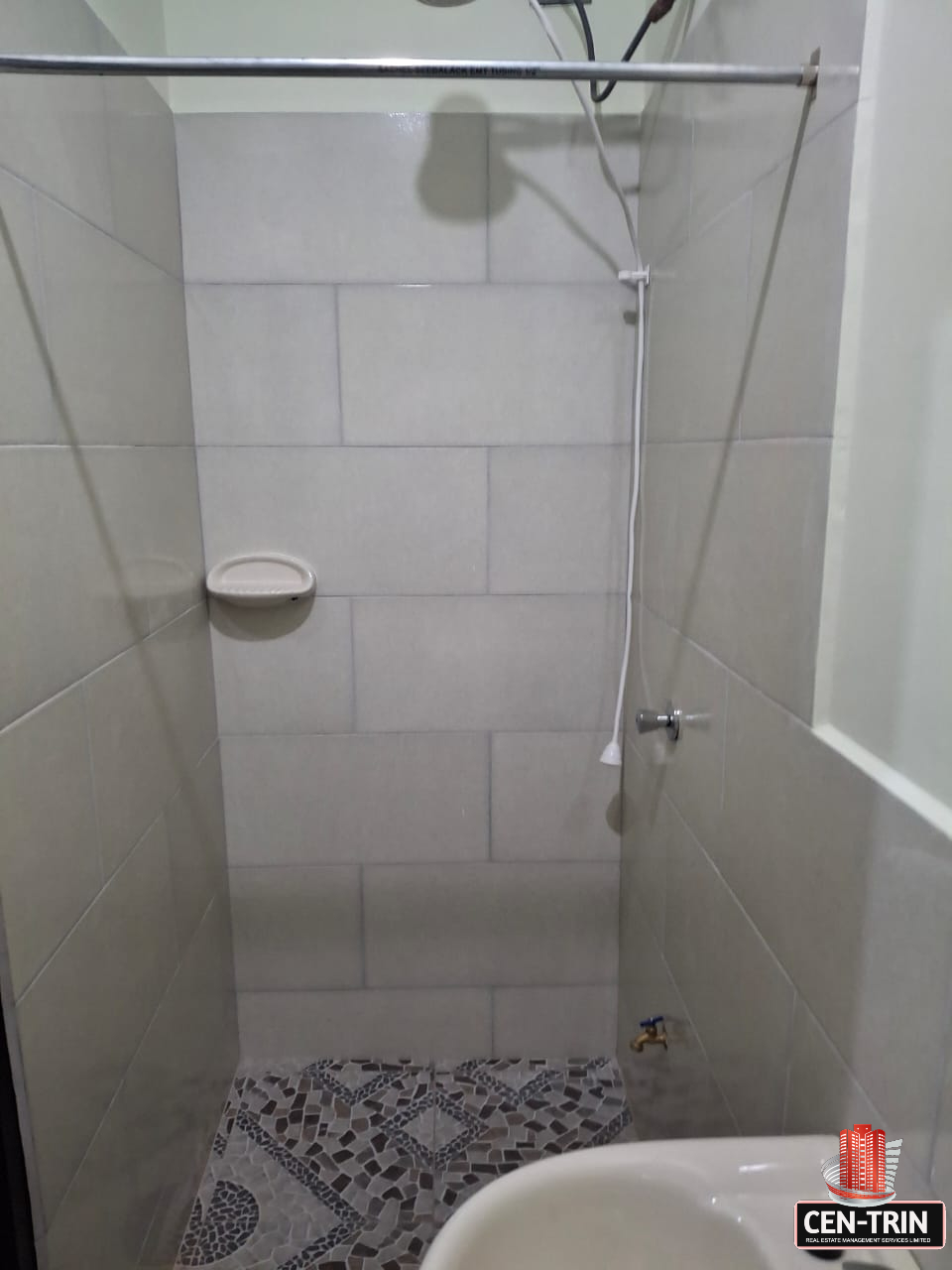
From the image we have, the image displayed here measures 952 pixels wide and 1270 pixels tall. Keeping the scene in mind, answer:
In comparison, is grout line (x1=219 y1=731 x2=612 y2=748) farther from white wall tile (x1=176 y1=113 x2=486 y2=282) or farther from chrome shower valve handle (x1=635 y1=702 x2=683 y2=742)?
white wall tile (x1=176 y1=113 x2=486 y2=282)

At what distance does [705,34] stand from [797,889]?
122 cm

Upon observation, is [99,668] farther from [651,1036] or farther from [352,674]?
[651,1036]

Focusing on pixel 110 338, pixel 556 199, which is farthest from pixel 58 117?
pixel 556 199

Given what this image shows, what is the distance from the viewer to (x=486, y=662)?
5.82 feet

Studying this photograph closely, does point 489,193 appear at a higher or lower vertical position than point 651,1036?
higher

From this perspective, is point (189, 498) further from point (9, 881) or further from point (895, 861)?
point (895, 861)

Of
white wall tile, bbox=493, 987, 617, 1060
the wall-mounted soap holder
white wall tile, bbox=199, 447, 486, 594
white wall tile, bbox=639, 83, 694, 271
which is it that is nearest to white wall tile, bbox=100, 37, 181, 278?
white wall tile, bbox=199, 447, 486, 594

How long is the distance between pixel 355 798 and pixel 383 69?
1384 mm

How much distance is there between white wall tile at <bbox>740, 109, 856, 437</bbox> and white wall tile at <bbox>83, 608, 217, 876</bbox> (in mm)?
1005

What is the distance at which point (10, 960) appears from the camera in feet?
3.10

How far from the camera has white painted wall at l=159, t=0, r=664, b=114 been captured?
1545 millimetres

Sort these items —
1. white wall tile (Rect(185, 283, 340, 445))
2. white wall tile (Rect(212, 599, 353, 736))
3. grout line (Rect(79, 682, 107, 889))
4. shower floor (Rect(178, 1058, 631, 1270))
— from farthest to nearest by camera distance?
white wall tile (Rect(212, 599, 353, 736)) < white wall tile (Rect(185, 283, 340, 445)) < shower floor (Rect(178, 1058, 631, 1270)) < grout line (Rect(79, 682, 107, 889))

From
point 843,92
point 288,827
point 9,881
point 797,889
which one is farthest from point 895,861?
point 288,827

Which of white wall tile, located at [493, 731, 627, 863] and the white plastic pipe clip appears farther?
white wall tile, located at [493, 731, 627, 863]
